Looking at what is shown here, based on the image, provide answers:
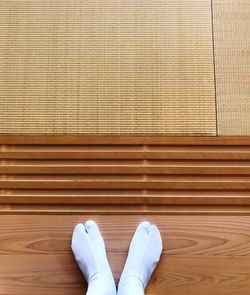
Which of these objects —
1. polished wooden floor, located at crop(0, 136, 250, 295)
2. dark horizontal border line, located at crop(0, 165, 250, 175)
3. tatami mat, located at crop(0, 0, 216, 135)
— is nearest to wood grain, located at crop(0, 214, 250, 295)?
polished wooden floor, located at crop(0, 136, 250, 295)

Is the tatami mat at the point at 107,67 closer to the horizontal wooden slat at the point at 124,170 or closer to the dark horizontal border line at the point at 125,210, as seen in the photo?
the horizontal wooden slat at the point at 124,170

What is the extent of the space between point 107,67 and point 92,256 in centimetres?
55

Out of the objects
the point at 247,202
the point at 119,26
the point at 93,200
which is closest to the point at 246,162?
the point at 247,202

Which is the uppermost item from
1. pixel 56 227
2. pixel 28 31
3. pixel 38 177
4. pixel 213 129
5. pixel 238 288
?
pixel 28 31

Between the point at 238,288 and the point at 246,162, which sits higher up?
the point at 246,162

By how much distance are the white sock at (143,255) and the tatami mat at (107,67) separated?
28cm

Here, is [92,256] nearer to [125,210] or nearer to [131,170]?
[125,210]

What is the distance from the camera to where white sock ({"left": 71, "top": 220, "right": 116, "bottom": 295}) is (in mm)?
957

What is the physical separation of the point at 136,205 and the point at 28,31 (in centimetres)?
63

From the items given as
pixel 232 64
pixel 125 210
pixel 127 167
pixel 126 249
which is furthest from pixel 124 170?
pixel 232 64

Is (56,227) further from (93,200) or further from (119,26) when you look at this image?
(119,26)

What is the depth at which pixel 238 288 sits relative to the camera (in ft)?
3.21

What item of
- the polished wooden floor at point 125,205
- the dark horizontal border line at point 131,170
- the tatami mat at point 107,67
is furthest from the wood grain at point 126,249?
the tatami mat at point 107,67

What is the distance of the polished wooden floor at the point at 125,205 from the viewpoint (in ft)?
3.26
